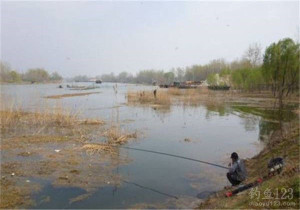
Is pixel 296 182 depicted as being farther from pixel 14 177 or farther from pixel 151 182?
pixel 14 177

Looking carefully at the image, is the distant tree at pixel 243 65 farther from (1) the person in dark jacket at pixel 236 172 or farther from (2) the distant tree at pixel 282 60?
(1) the person in dark jacket at pixel 236 172

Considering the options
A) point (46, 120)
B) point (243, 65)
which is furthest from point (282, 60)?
point (243, 65)

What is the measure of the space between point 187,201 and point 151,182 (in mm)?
1350

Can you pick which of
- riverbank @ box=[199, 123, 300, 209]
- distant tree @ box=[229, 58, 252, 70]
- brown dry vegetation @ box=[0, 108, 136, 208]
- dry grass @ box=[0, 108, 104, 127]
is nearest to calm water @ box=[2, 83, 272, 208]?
brown dry vegetation @ box=[0, 108, 136, 208]

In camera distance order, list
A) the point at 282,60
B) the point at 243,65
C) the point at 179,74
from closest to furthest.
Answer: the point at 282,60 < the point at 243,65 < the point at 179,74

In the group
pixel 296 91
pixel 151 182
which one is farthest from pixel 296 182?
pixel 296 91

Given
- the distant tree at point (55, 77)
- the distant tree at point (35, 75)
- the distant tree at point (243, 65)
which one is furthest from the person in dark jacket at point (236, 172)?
the distant tree at point (55, 77)

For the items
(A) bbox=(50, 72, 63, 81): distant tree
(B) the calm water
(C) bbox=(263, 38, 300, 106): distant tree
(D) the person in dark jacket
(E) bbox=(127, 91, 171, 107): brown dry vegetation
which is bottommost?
(B) the calm water

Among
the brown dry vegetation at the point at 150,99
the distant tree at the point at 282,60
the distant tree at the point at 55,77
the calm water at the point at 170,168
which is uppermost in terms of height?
the distant tree at the point at 55,77

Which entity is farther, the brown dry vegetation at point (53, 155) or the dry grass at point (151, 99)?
the dry grass at point (151, 99)

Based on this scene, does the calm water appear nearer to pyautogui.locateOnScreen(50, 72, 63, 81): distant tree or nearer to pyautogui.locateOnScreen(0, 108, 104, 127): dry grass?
pyautogui.locateOnScreen(0, 108, 104, 127): dry grass

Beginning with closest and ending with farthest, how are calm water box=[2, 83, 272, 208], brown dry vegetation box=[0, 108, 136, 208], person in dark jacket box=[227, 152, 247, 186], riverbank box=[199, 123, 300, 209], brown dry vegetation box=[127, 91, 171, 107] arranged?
riverbank box=[199, 123, 300, 209] < calm water box=[2, 83, 272, 208] < person in dark jacket box=[227, 152, 247, 186] < brown dry vegetation box=[0, 108, 136, 208] < brown dry vegetation box=[127, 91, 171, 107]

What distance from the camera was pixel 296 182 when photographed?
4301 millimetres

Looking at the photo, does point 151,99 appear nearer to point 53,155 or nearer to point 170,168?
point 53,155
